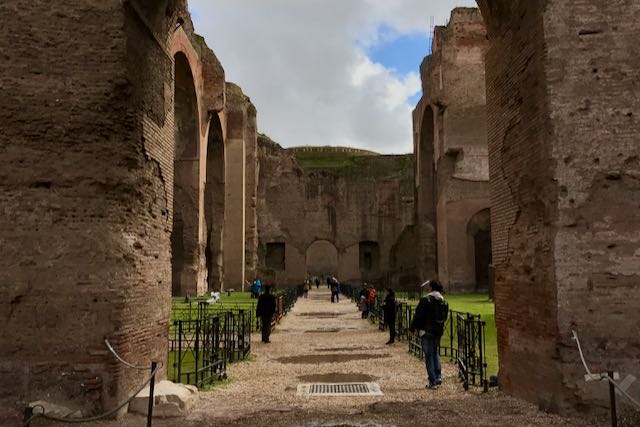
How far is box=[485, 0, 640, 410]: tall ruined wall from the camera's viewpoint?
18.6ft

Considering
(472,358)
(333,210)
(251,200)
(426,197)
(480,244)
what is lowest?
(472,358)

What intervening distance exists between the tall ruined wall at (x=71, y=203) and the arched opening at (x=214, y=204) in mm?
19950

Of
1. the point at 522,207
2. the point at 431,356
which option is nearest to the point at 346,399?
the point at 431,356

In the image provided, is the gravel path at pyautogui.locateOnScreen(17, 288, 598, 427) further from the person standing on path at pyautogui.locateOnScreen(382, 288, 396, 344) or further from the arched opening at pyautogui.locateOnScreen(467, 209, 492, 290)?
the arched opening at pyautogui.locateOnScreen(467, 209, 492, 290)

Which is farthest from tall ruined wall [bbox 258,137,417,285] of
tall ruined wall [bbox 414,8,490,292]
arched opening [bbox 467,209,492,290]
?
tall ruined wall [bbox 414,8,490,292]

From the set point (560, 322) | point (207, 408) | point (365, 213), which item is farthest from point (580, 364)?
point (365, 213)

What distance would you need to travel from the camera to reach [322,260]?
Result: 46219mm

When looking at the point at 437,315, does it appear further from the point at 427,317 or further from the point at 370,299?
the point at 370,299

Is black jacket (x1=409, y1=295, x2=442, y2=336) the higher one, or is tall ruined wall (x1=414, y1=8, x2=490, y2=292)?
tall ruined wall (x1=414, y1=8, x2=490, y2=292)

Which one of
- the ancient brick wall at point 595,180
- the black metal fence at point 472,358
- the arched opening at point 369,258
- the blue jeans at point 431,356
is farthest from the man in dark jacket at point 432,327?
the arched opening at point 369,258

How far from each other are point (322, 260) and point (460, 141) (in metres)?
21.2

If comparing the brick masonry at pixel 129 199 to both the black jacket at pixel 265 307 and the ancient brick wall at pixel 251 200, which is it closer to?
the black jacket at pixel 265 307

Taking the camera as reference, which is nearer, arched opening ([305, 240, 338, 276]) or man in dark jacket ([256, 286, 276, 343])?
man in dark jacket ([256, 286, 276, 343])

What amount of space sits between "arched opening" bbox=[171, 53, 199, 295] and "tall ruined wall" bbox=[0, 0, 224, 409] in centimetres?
1640
